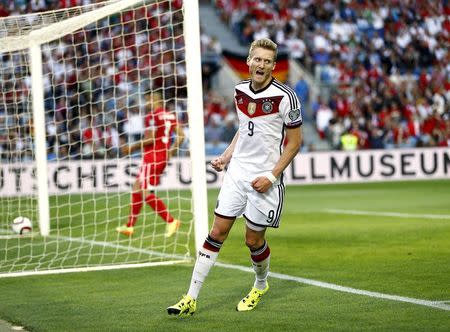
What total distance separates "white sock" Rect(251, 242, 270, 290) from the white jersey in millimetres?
612

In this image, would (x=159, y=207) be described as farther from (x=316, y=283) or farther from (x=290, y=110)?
(x=290, y=110)

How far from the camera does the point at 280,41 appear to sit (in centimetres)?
3397

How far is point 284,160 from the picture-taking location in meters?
7.59

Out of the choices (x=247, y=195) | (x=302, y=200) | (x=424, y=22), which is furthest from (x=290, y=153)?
(x=424, y=22)

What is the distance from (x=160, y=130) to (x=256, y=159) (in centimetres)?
649

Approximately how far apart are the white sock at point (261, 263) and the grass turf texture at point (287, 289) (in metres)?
0.17

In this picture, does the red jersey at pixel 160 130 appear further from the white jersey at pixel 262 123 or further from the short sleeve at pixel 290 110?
the short sleeve at pixel 290 110

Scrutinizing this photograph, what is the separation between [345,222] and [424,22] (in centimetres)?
A: 2145

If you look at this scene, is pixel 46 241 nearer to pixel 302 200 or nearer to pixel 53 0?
pixel 302 200

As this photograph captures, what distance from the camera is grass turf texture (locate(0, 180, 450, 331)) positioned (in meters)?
7.38

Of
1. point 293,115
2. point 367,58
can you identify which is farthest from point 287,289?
point 367,58

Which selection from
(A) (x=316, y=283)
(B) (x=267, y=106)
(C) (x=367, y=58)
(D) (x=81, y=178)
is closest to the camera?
(B) (x=267, y=106)

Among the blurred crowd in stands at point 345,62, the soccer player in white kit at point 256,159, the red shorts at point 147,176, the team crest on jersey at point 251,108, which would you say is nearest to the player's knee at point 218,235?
the soccer player in white kit at point 256,159

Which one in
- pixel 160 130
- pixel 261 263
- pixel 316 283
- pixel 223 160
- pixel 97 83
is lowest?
pixel 316 283
